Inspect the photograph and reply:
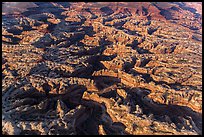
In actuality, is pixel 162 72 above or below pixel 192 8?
above

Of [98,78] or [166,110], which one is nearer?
[166,110]

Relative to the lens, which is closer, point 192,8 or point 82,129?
point 82,129

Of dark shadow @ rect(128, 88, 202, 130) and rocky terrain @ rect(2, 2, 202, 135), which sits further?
dark shadow @ rect(128, 88, 202, 130)

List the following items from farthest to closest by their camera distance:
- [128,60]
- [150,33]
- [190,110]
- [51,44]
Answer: [150,33], [51,44], [128,60], [190,110]

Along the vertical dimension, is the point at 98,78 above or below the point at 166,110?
above

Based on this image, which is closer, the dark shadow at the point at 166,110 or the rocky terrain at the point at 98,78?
the rocky terrain at the point at 98,78

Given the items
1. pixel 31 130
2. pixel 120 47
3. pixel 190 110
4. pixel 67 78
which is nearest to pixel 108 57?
pixel 120 47

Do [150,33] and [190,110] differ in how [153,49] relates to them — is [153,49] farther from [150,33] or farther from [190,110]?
[190,110]

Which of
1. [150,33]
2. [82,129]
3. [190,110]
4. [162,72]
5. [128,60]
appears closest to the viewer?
[82,129]
